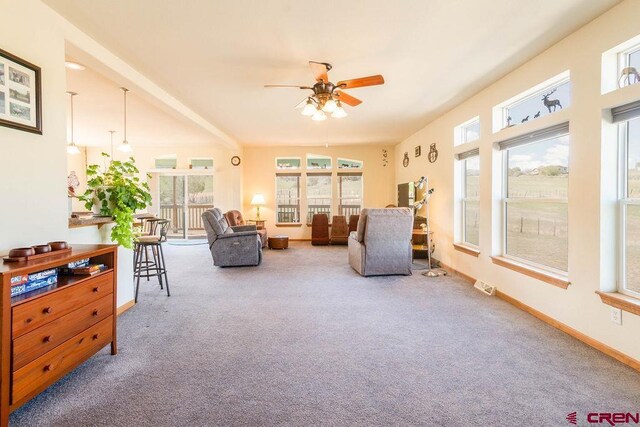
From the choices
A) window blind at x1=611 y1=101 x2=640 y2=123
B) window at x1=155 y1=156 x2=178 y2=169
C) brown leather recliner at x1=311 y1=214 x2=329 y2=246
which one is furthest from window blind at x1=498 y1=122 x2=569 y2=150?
window at x1=155 y1=156 x2=178 y2=169

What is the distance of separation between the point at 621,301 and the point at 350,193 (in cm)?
676

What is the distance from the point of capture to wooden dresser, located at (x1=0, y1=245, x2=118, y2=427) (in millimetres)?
1539

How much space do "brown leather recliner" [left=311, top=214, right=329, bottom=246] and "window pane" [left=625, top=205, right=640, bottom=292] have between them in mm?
5910

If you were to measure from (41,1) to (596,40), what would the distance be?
13.9 ft

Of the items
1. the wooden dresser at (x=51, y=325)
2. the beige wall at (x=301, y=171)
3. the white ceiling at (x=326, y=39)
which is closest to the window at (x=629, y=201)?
the white ceiling at (x=326, y=39)

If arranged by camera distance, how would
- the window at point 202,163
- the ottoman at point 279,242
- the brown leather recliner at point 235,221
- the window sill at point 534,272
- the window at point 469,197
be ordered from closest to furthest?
the window sill at point 534,272, the window at point 469,197, the brown leather recliner at point 235,221, the ottoman at point 279,242, the window at point 202,163

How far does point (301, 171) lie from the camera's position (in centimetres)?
859

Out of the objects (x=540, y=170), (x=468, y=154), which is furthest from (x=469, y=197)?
(x=540, y=170)

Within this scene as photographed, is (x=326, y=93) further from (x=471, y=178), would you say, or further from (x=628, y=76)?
(x=471, y=178)

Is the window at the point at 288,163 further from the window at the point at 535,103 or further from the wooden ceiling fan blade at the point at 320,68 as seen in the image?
the window at the point at 535,103

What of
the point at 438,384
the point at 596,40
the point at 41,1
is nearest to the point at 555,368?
the point at 438,384

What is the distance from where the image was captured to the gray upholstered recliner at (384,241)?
4.49m

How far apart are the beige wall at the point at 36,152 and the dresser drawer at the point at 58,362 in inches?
28.6

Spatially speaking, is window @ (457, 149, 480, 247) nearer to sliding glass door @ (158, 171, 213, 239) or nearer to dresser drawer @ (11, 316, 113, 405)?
dresser drawer @ (11, 316, 113, 405)
